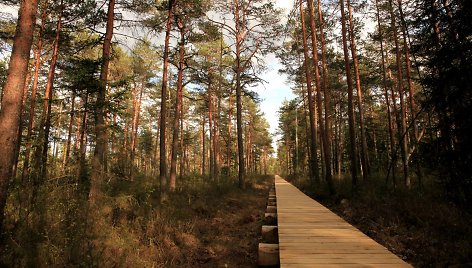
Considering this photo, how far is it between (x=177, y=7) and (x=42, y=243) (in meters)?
12.3

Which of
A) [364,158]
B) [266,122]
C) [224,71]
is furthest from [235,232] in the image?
[266,122]

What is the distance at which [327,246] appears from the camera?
450 centimetres

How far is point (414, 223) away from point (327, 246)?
14.1 feet

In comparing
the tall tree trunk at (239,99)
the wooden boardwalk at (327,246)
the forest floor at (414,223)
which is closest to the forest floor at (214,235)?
the wooden boardwalk at (327,246)

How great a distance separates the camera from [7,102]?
4.57m

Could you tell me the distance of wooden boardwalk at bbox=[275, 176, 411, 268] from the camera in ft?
12.3

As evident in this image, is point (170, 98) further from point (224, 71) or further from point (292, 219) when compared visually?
point (292, 219)

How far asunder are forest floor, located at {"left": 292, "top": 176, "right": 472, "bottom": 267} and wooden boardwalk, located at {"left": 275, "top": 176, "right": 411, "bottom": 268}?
142 cm

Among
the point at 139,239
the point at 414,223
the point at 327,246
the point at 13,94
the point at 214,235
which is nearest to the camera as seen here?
the point at 327,246

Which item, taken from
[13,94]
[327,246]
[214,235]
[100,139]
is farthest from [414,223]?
[13,94]

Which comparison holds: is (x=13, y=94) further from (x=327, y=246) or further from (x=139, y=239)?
(x=327, y=246)

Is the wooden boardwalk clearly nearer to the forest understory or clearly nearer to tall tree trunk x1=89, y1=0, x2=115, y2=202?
the forest understory

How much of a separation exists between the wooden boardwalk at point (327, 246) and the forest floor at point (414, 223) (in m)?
1.42

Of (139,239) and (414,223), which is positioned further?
(414,223)
